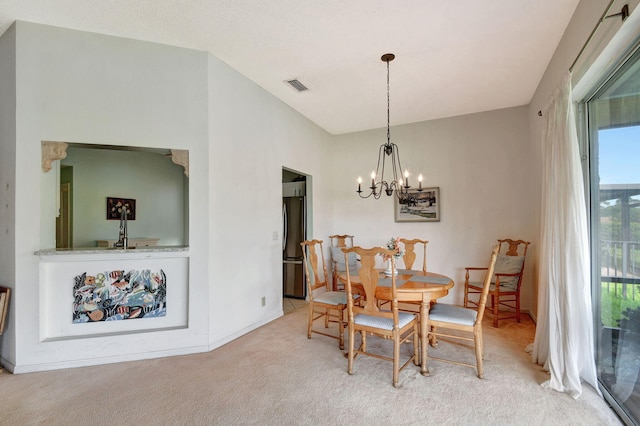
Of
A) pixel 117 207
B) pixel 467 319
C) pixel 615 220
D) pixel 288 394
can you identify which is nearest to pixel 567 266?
pixel 615 220

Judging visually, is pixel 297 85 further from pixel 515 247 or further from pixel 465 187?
pixel 515 247

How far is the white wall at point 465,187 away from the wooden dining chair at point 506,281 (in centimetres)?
18

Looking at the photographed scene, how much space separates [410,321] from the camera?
2.71m

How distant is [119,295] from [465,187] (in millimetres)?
4716

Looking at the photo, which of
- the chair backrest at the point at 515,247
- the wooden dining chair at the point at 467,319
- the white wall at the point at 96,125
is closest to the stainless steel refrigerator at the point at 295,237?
the white wall at the point at 96,125

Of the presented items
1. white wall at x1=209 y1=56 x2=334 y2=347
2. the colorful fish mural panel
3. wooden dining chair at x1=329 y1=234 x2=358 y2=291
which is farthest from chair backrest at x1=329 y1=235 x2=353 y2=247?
the colorful fish mural panel

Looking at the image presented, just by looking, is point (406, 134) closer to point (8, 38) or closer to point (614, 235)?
point (614, 235)

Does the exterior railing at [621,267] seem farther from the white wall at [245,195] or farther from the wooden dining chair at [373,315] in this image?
the white wall at [245,195]

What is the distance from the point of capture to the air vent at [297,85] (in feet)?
12.5

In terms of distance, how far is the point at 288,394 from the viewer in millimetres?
2326

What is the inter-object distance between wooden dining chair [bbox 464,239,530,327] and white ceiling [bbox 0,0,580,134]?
2.12 meters

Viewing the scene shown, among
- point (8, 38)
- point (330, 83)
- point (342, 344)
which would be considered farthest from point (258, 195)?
point (8, 38)

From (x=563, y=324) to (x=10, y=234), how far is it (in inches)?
184

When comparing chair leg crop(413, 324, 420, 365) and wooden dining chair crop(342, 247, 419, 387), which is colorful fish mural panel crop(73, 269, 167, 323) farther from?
chair leg crop(413, 324, 420, 365)
